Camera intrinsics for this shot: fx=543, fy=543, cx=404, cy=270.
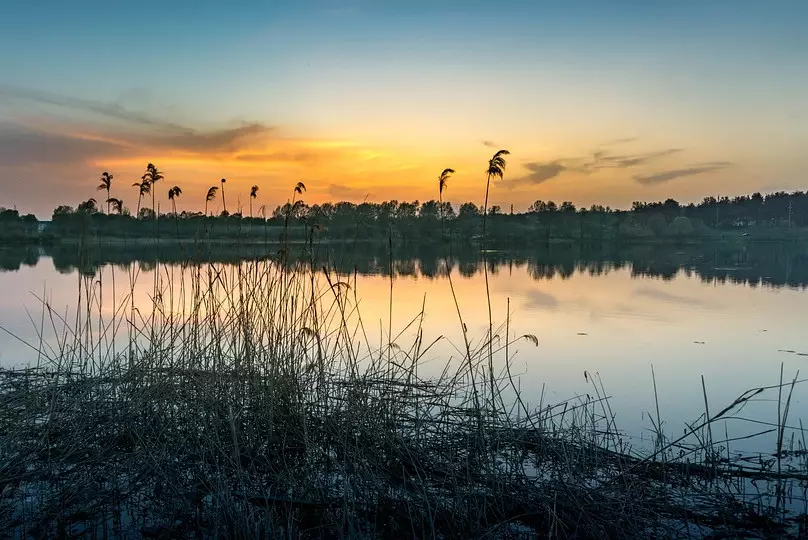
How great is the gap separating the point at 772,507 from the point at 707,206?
5377 inches

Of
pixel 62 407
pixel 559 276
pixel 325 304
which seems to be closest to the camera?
pixel 62 407

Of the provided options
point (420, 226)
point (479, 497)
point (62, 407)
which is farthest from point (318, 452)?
point (420, 226)

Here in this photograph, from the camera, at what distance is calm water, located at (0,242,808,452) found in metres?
6.88

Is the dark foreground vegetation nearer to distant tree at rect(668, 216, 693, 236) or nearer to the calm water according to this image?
the calm water

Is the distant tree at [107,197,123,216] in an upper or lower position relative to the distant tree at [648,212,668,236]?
lower

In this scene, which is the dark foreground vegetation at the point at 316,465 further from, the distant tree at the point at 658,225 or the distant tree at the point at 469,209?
the distant tree at the point at 658,225

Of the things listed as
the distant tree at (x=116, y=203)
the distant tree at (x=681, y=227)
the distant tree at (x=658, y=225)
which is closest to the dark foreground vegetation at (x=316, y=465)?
the distant tree at (x=116, y=203)

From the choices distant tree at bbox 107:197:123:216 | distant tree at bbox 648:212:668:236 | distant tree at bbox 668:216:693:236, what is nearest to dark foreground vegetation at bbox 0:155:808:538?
distant tree at bbox 107:197:123:216

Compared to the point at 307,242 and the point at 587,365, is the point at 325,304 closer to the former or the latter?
the point at 587,365

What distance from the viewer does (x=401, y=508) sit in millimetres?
3572

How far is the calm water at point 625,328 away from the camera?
6.88 metres

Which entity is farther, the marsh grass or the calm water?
the calm water

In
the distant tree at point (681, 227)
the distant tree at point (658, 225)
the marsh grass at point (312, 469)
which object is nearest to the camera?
the marsh grass at point (312, 469)

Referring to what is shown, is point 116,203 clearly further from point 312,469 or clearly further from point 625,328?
point 625,328
